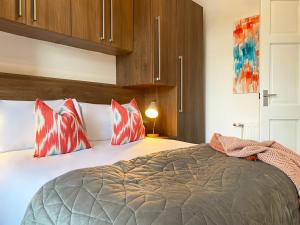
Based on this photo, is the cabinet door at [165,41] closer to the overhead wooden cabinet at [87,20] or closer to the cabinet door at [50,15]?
the overhead wooden cabinet at [87,20]

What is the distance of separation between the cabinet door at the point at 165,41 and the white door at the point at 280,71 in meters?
0.90

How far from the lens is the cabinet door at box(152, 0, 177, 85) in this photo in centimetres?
260

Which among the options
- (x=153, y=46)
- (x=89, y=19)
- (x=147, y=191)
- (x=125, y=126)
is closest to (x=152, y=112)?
(x=153, y=46)

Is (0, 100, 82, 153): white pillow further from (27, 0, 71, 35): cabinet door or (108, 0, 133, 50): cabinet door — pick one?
(108, 0, 133, 50): cabinet door

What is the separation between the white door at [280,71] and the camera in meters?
2.51

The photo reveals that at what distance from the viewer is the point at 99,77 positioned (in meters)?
2.65

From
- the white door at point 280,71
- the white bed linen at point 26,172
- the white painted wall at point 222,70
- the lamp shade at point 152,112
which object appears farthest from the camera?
the white painted wall at point 222,70

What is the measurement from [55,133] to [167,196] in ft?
3.22

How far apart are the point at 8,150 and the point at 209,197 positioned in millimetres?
1335

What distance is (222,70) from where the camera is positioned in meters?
3.20

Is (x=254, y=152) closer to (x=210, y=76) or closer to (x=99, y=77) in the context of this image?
(x=99, y=77)

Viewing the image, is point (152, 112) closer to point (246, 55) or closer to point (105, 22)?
point (105, 22)

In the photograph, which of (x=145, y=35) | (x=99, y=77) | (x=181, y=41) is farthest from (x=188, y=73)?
(x=99, y=77)

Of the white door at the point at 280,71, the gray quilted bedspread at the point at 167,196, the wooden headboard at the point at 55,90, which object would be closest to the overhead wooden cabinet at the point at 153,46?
the wooden headboard at the point at 55,90
